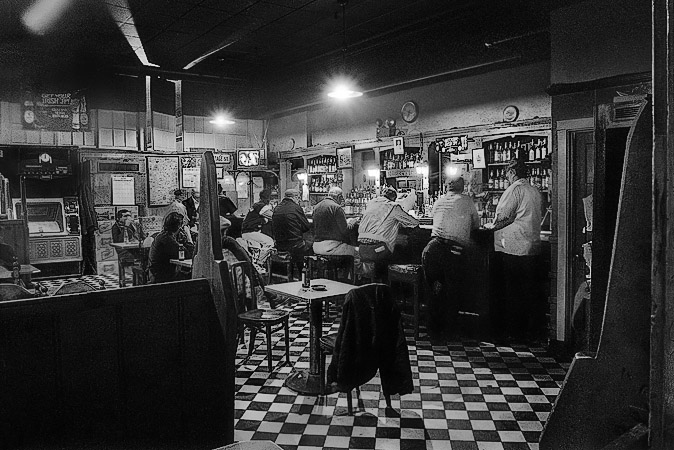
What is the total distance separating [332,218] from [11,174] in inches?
283

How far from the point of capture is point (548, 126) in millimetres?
8188

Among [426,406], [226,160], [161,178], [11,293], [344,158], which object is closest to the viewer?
[11,293]

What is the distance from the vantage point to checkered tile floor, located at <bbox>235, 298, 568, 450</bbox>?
150 inches

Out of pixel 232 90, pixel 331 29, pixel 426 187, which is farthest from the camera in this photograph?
pixel 232 90

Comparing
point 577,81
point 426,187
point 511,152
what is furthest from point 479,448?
point 426,187

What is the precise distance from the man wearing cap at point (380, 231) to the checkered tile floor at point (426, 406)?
4.72ft

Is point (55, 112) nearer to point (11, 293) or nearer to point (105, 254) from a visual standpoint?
point (105, 254)

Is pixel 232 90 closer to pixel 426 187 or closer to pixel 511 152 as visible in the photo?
pixel 426 187

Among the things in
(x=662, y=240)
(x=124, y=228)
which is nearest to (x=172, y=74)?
(x=124, y=228)

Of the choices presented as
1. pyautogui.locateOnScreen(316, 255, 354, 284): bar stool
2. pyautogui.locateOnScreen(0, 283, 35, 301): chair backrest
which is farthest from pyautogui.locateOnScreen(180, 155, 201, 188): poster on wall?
pyautogui.locateOnScreen(0, 283, 35, 301): chair backrest

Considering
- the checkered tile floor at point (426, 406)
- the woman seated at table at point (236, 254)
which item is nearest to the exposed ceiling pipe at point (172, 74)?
the woman seated at table at point (236, 254)

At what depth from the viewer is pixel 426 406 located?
4.40m

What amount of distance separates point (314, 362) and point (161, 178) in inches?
355

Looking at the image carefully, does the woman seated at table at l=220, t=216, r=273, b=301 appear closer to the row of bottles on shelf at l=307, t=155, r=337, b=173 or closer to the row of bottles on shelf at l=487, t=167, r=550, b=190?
the row of bottles on shelf at l=487, t=167, r=550, b=190
